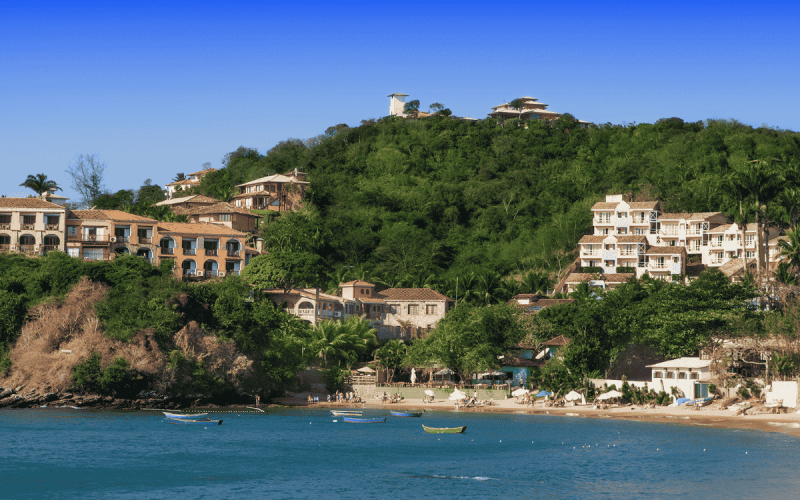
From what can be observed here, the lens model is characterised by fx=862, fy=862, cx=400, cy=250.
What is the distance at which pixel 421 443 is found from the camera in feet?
158

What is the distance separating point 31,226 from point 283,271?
2488 cm

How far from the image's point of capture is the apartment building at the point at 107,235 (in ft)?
279

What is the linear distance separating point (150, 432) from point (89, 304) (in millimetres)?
16225

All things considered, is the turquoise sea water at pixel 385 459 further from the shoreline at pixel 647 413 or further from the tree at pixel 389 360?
the tree at pixel 389 360

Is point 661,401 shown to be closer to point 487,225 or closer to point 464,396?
point 464,396

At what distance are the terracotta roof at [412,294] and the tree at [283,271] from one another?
8.34 meters

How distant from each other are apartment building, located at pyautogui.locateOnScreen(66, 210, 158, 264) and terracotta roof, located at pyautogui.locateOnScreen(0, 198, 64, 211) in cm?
Result: 213

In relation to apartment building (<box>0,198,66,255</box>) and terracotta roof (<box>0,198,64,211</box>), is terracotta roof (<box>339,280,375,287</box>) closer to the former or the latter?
apartment building (<box>0,198,66,255</box>)

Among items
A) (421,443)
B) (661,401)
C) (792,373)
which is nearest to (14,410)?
(421,443)

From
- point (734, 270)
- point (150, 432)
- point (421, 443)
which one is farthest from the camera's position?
point (734, 270)

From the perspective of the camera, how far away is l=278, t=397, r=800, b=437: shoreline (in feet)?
167

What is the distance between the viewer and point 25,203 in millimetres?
83625

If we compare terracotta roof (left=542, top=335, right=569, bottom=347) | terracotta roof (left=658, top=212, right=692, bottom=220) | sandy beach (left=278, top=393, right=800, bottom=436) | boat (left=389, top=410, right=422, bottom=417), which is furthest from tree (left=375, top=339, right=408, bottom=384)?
terracotta roof (left=658, top=212, right=692, bottom=220)

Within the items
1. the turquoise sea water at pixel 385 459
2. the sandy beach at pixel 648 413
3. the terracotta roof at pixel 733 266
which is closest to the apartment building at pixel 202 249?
the sandy beach at pixel 648 413
